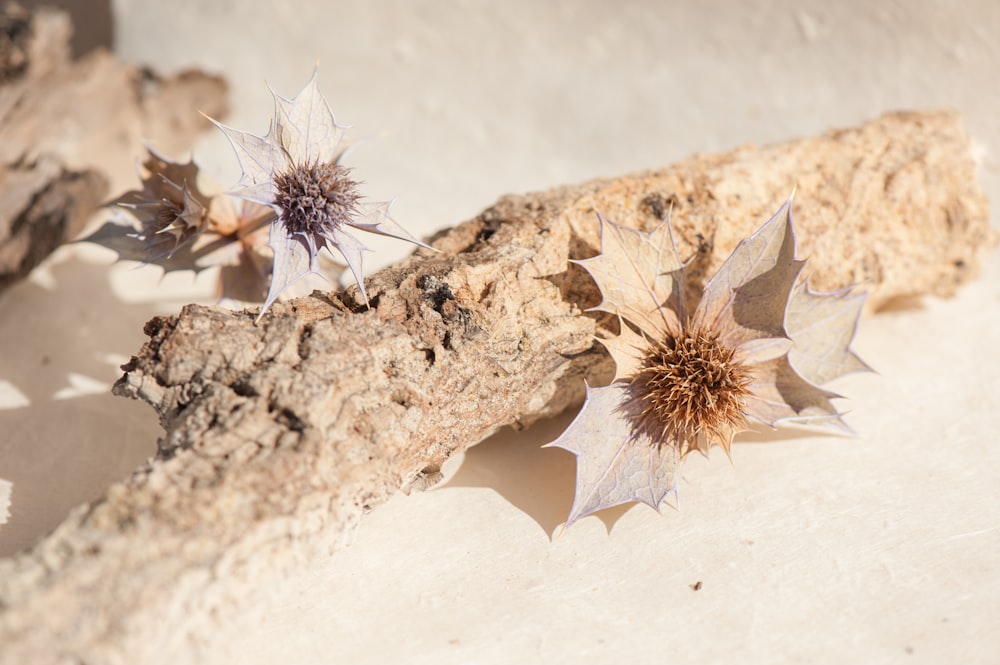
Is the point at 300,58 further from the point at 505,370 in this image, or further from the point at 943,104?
the point at 943,104

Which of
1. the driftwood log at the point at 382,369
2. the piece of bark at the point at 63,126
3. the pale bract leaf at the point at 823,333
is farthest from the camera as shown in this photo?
the piece of bark at the point at 63,126

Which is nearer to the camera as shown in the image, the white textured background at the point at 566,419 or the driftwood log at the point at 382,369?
the driftwood log at the point at 382,369

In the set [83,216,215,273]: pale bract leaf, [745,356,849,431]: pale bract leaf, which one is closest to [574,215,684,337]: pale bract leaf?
[745,356,849,431]: pale bract leaf

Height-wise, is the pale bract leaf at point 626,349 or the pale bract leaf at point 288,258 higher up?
the pale bract leaf at point 288,258

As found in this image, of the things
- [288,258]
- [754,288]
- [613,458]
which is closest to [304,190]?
[288,258]

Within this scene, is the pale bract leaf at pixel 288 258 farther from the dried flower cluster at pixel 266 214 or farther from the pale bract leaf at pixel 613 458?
the pale bract leaf at pixel 613 458

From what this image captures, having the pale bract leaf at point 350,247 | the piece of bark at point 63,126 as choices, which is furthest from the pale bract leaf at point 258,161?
the piece of bark at point 63,126

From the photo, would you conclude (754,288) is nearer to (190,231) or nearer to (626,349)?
(626,349)

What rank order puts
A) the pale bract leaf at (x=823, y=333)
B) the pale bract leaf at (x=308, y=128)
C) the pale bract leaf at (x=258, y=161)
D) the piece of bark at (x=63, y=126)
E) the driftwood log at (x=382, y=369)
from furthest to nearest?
the piece of bark at (x=63, y=126)
the pale bract leaf at (x=823, y=333)
the pale bract leaf at (x=308, y=128)
the pale bract leaf at (x=258, y=161)
the driftwood log at (x=382, y=369)
